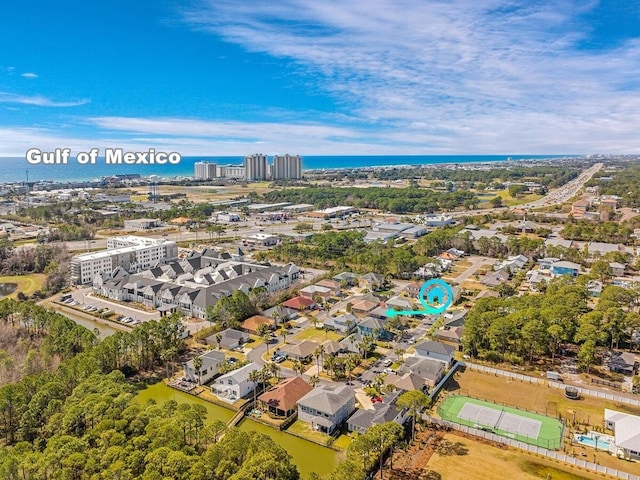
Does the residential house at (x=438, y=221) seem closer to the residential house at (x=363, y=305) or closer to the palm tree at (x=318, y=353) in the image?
the residential house at (x=363, y=305)

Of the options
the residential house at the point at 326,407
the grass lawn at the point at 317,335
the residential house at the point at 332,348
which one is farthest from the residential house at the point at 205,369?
the grass lawn at the point at 317,335

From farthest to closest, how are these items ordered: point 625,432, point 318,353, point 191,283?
point 191,283
point 318,353
point 625,432

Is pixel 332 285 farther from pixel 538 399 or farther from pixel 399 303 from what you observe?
pixel 538 399

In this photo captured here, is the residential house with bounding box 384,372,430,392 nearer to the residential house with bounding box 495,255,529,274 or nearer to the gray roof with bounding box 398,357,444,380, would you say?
the gray roof with bounding box 398,357,444,380

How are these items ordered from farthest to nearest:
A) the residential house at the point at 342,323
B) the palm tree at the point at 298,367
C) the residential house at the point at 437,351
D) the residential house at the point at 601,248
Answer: the residential house at the point at 601,248 < the residential house at the point at 342,323 < the residential house at the point at 437,351 < the palm tree at the point at 298,367

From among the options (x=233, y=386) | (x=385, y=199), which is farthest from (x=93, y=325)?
(x=385, y=199)

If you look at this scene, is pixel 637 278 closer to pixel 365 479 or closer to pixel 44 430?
pixel 365 479

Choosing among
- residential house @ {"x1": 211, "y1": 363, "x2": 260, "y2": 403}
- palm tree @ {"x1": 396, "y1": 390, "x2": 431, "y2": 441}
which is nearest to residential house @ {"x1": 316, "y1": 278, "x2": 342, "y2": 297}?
residential house @ {"x1": 211, "y1": 363, "x2": 260, "y2": 403}
